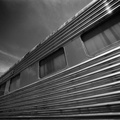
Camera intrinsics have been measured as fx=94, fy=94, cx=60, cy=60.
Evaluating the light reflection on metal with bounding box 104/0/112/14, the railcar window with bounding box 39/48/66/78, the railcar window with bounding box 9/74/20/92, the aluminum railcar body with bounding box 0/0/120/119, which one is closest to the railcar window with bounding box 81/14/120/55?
the aluminum railcar body with bounding box 0/0/120/119

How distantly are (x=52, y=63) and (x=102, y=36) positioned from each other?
1.46 metres

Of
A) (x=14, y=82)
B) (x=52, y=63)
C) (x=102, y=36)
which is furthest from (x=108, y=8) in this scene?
(x=14, y=82)

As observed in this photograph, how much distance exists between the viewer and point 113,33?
1768mm

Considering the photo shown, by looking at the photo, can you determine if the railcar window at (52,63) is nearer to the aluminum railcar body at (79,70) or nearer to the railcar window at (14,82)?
the aluminum railcar body at (79,70)

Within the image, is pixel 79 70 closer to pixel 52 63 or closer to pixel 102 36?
pixel 102 36

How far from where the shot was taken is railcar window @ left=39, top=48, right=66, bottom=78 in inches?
97.7

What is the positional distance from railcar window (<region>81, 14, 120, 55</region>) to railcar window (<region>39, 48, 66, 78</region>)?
0.72 meters

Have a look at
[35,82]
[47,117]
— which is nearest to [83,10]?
[35,82]

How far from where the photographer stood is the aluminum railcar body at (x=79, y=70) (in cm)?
154

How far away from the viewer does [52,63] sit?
2.70m

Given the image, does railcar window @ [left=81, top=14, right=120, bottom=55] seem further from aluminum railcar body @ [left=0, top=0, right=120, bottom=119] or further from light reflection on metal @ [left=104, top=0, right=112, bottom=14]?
light reflection on metal @ [left=104, top=0, right=112, bottom=14]

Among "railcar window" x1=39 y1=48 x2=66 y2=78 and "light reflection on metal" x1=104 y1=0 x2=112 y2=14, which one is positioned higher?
"light reflection on metal" x1=104 y1=0 x2=112 y2=14

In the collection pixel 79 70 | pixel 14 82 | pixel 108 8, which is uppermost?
pixel 108 8

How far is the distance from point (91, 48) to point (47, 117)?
1861 millimetres
